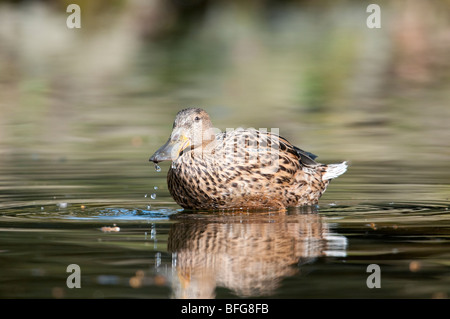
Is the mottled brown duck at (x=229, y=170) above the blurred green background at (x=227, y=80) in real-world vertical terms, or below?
below

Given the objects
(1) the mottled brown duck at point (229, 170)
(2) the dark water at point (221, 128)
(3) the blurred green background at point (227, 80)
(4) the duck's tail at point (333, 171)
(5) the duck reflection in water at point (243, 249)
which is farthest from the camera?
(3) the blurred green background at point (227, 80)

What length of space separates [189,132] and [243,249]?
108 inches

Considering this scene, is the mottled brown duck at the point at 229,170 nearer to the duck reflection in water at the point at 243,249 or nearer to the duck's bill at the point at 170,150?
the duck's bill at the point at 170,150

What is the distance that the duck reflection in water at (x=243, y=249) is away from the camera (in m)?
6.20

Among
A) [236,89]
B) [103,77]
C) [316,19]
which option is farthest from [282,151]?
[316,19]

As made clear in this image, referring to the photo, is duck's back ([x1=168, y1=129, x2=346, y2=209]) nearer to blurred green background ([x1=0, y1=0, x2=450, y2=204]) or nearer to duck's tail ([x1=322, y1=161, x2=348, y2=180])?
duck's tail ([x1=322, y1=161, x2=348, y2=180])

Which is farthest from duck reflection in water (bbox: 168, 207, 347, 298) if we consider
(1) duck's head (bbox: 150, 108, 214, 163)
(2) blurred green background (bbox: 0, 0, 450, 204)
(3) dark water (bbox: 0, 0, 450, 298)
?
(2) blurred green background (bbox: 0, 0, 450, 204)

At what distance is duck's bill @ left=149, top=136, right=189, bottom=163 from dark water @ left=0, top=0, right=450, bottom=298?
524mm

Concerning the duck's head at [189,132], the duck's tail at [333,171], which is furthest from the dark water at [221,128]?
the duck's head at [189,132]

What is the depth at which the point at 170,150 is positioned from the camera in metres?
9.34

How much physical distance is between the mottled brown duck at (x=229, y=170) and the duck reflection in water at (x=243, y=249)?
0.34m

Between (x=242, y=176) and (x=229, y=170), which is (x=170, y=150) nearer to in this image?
(x=229, y=170)
